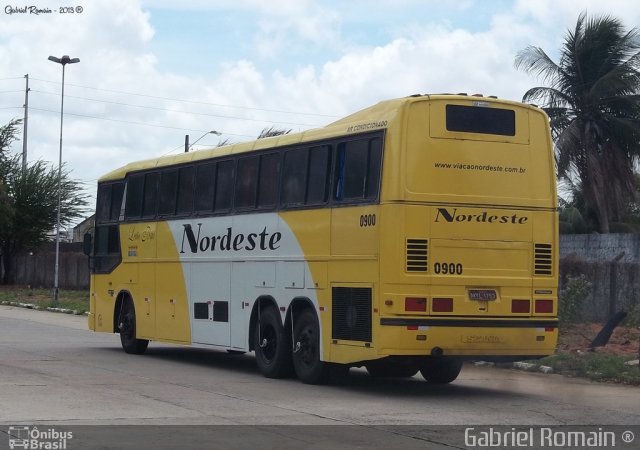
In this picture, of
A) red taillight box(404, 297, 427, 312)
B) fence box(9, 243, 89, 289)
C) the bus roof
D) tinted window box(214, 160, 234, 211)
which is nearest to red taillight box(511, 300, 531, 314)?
red taillight box(404, 297, 427, 312)

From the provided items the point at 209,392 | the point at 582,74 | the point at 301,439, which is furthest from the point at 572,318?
the point at 582,74

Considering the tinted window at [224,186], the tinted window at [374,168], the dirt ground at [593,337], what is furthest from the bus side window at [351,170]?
the dirt ground at [593,337]

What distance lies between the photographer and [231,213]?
19.0 meters

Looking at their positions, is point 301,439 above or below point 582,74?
below

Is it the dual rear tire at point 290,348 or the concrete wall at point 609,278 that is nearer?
the dual rear tire at point 290,348

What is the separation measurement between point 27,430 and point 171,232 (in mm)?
9802

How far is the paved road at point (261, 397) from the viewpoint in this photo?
12773 mm

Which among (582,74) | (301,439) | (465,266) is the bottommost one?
(301,439)

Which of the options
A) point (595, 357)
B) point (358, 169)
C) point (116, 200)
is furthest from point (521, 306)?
point (116, 200)

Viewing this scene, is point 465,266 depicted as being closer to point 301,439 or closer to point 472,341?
point 472,341

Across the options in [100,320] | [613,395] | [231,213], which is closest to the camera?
[613,395]

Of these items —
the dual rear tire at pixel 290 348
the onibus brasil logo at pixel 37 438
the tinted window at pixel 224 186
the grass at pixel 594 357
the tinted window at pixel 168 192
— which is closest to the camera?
the onibus brasil logo at pixel 37 438

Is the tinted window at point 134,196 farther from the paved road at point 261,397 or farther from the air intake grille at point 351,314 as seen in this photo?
the air intake grille at point 351,314

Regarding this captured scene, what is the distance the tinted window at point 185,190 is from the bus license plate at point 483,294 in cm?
670
